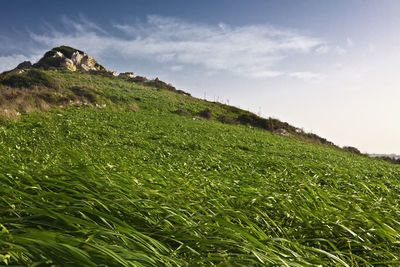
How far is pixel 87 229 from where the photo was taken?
6.03ft

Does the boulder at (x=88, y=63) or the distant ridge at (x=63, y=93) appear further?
the boulder at (x=88, y=63)

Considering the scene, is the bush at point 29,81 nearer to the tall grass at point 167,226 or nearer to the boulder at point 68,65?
the boulder at point 68,65

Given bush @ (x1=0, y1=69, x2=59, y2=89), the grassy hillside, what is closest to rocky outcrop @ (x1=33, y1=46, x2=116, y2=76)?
bush @ (x1=0, y1=69, x2=59, y2=89)

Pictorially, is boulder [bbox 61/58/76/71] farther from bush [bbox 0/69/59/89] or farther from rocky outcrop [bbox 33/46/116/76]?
bush [bbox 0/69/59/89]

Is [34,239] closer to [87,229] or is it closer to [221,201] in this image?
[87,229]

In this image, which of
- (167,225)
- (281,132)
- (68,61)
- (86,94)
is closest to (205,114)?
(281,132)

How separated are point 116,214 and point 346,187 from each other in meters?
6.97

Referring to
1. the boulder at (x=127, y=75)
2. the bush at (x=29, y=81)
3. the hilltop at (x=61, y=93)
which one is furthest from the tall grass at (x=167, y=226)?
the boulder at (x=127, y=75)

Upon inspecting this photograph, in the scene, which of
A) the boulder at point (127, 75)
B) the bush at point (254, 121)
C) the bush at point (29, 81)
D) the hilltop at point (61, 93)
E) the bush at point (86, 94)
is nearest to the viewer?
the hilltop at point (61, 93)

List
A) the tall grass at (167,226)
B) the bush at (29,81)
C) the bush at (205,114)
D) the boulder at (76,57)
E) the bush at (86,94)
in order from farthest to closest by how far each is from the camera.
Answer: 1. the boulder at (76,57)
2. the bush at (205,114)
3. the bush at (29,81)
4. the bush at (86,94)
5. the tall grass at (167,226)

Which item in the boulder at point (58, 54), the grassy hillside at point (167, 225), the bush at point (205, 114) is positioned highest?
the boulder at point (58, 54)

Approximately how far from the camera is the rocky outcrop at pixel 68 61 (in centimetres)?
5217

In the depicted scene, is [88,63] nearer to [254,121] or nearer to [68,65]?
[68,65]

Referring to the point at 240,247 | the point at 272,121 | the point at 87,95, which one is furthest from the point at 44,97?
the point at 272,121
